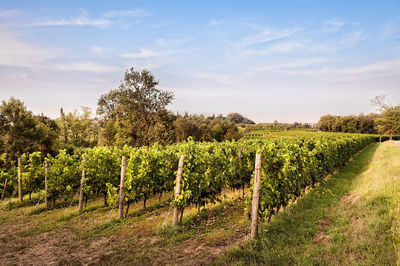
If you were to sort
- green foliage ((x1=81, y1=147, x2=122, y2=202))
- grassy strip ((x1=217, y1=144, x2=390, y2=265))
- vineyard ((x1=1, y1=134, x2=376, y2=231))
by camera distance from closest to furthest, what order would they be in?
1. grassy strip ((x1=217, y1=144, x2=390, y2=265))
2. vineyard ((x1=1, y1=134, x2=376, y2=231))
3. green foliage ((x1=81, y1=147, x2=122, y2=202))

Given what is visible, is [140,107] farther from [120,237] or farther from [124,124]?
[120,237]

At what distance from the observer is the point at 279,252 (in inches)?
177

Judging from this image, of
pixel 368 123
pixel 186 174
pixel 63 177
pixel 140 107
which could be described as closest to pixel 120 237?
pixel 186 174

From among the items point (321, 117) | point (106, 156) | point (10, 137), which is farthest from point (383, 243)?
point (321, 117)

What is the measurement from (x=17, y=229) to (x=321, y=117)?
335 ft

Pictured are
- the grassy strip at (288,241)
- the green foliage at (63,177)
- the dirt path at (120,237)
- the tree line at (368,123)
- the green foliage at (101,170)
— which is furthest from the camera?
the tree line at (368,123)

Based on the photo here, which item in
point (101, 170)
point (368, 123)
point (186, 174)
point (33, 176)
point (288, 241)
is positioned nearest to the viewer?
point (288, 241)

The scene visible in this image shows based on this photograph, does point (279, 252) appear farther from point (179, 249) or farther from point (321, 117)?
point (321, 117)

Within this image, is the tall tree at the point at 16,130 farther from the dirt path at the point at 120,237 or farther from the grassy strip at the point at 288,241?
the grassy strip at the point at 288,241

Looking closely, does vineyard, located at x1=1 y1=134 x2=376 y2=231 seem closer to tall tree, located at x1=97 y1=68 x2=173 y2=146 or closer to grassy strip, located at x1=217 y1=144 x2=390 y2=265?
grassy strip, located at x1=217 y1=144 x2=390 y2=265

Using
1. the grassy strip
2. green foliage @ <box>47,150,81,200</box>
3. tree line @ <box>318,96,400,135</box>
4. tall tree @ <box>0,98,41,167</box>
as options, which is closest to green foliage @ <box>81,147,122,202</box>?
green foliage @ <box>47,150,81,200</box>

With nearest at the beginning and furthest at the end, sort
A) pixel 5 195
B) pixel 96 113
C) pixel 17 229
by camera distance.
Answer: pixel 17 229, pixel 5 195, pixel 96 113

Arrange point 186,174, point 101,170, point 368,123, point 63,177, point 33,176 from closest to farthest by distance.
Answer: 1. point 186,174
2. point 63,177
3. point 101,170
4. point 33,176
5. point 368,123

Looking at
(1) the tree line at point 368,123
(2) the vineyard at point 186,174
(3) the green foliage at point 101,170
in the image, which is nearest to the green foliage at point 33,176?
(2) the vineyard at point 186,174
